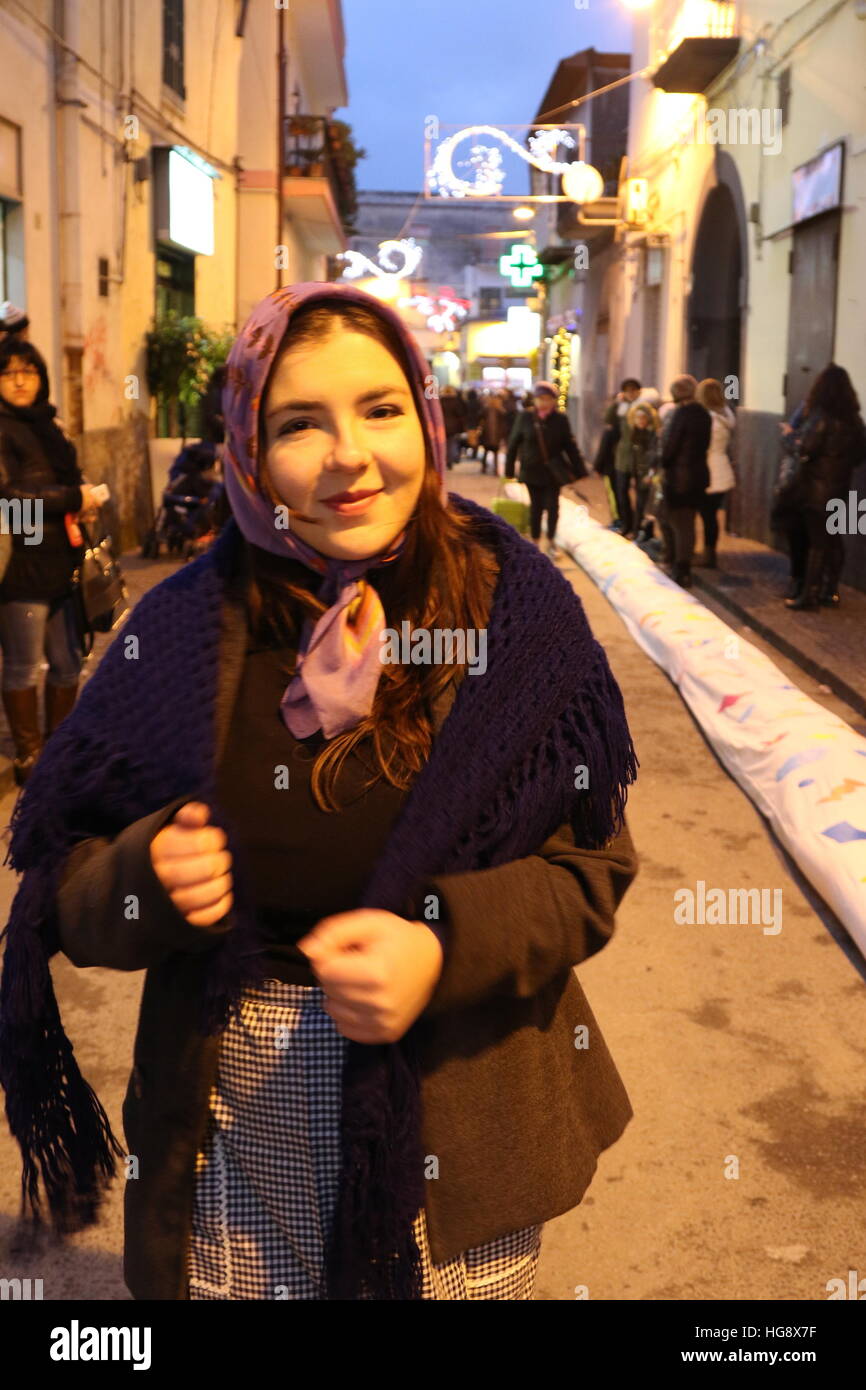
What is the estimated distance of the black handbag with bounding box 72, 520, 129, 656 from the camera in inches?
261

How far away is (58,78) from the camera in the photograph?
12.7 m

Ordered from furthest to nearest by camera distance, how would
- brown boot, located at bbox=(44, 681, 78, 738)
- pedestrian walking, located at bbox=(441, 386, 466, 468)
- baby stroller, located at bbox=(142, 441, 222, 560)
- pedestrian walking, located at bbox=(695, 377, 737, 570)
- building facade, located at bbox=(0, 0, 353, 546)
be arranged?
1. pedestrian walking, located at bbox=(441, 386, 466, 468)
2. pedestrian walking, located at bbox=(695, 377, 737, 570)
3. baby stroller, located at bbox=(142, 441, 222, 560)
4. building facade, located at bbox=(0, 0, 353, 546)
5. brown boot, located at bbox=(44, 681, 78, 738)

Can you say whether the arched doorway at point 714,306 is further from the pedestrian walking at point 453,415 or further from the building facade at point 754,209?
the pedestrian walking at point 453,415

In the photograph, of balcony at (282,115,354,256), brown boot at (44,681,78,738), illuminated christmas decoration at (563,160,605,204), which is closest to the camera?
brown boot at (44,681,78,738)

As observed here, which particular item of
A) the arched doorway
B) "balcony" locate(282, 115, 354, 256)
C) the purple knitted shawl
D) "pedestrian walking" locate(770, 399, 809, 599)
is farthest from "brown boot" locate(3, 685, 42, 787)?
"balcony" locate(282, 115, 354, 256)

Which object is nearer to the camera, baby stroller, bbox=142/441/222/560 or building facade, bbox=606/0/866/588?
baby stroller, bbox=142/441/222/560

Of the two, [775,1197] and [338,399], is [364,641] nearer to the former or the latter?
[338,399]

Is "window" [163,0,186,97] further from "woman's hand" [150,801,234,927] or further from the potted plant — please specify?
"woman's hand" [150,801,234,927]

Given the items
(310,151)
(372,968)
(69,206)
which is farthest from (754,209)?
(372,968)

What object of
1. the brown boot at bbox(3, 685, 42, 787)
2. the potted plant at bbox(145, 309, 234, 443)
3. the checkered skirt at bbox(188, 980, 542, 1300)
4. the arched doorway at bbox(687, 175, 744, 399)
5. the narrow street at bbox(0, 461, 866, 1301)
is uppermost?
the arched doorway at bbox(687, 175, 744, 399)

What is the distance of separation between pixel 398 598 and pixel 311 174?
25226mm

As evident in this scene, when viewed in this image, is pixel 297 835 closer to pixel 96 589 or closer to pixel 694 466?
pixel 96 589

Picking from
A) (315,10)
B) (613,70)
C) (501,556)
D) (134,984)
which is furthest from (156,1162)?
(613,70)

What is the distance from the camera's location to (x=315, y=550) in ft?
5.93
